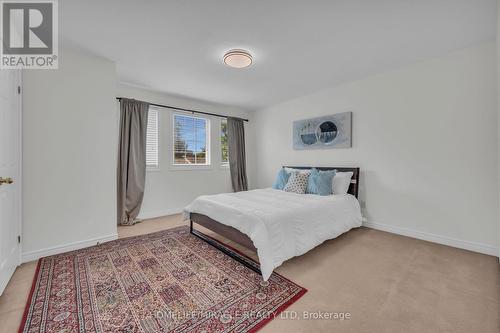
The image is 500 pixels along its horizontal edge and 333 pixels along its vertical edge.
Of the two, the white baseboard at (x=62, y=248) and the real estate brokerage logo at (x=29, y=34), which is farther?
the white baseboard at (x=62, y=248)

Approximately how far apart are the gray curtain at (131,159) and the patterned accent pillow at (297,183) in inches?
104

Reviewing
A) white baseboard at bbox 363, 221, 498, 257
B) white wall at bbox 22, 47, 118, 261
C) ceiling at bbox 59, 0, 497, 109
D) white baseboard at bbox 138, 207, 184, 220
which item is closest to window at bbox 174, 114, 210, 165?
white baseboard at bbox 138, 207, 184, 220

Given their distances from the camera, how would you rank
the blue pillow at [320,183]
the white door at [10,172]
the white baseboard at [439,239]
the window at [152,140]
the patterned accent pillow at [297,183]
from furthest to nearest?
the window at [152,140], the patterned accent pillow at [297,183], the blue pillow at [320,183], the white baseboard at [439,239], the white door at [10,172]

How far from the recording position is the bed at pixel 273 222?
2.03m

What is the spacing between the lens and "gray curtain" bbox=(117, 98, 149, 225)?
143 inches

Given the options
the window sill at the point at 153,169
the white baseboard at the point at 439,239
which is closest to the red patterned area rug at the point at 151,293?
the window sill at the point at 153,169

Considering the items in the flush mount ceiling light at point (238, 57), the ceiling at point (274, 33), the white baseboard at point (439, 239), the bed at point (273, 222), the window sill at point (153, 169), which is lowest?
the white baseboard at point (439, 239)

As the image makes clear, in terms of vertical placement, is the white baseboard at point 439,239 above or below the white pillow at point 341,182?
below

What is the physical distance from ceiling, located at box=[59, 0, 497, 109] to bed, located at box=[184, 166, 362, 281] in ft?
6.28

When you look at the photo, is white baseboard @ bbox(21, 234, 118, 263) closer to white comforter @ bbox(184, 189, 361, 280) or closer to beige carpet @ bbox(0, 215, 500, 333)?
beige carpet @ bbox(0, 215, 500, 333)

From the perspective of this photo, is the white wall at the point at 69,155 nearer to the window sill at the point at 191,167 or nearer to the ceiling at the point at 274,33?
the ceiling at the point at 274,33

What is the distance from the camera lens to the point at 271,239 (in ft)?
6.66

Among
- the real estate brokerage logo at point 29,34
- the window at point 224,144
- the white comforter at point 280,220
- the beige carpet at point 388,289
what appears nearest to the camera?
the beige carpet at point 388,289

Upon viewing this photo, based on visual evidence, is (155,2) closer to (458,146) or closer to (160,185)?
(160,185)
